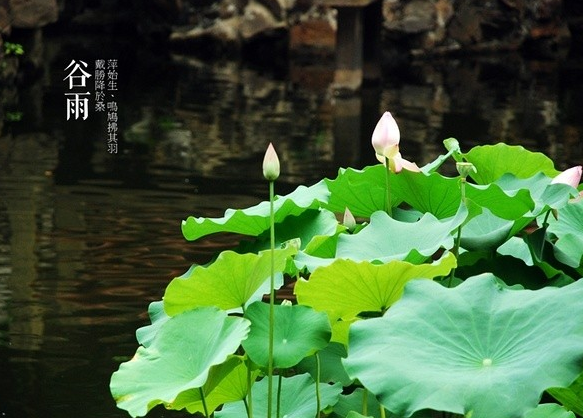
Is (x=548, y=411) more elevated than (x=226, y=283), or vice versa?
(x=226, y=283)

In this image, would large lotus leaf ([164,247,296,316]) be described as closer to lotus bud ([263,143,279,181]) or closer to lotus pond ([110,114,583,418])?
lotus pond ([110,114,583,418])

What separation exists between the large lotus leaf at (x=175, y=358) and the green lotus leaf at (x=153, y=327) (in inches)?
6.6

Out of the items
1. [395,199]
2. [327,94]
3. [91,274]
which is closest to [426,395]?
[395,199]

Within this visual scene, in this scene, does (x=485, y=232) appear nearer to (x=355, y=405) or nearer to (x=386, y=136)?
(x=386, y=136)

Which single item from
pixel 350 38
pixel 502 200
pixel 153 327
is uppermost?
pixel 350 38

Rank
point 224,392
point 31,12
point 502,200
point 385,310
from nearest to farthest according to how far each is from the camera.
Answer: point 385,310
point 224,392
point 502,200
point 31,12

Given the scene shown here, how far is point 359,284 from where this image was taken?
1765 millimetres

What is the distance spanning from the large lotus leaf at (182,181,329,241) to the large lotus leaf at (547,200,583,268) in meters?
0.41

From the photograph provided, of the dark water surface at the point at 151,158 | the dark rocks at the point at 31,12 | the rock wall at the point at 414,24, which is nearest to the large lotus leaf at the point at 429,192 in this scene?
the dark water surface at the point at 151,158

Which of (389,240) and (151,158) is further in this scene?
(151,158)

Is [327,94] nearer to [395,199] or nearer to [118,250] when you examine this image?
[118,250]

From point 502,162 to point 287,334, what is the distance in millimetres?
772

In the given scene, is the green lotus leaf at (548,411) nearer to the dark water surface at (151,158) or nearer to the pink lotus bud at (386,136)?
the pink lotus bud at (386,136)

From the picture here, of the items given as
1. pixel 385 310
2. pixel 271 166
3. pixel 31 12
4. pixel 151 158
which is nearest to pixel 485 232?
pixel 385 310
